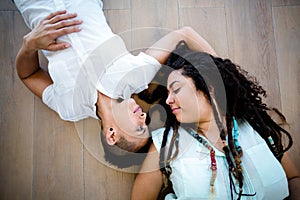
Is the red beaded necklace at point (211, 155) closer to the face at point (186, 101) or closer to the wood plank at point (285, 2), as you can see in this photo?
the face at point (186, 101)

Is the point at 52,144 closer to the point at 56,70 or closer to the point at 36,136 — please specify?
the point at 36,136

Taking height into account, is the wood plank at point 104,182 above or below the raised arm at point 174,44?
below

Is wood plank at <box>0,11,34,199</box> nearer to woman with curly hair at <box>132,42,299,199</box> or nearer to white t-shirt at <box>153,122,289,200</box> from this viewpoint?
woman with curly hair at <box>132,42,299,199</box>

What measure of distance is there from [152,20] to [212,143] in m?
0.60

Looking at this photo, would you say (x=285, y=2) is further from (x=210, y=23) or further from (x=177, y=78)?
(x=177, y=78)

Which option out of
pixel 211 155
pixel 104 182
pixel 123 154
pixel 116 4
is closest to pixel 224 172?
pixel 211 155

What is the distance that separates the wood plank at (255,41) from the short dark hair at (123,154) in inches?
21.8

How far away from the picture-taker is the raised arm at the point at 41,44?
1.08 m

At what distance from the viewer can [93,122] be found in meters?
1.30

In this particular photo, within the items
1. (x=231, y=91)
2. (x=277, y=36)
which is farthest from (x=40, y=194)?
(x=277, y=36)

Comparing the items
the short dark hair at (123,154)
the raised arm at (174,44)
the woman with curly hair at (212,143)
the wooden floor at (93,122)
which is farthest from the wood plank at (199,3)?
the short dark hair at (123,154)

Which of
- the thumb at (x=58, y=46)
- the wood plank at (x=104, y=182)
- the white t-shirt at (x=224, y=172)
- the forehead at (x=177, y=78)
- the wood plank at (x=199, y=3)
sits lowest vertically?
the wood plank at (x=104, y=182)

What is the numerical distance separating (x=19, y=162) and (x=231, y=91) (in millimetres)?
858

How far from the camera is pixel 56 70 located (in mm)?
1092
